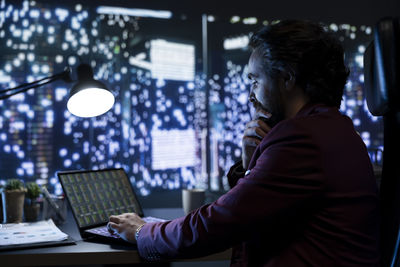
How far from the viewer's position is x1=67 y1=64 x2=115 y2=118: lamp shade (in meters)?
1.54

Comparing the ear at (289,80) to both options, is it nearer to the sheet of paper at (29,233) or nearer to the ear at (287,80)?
the ear at (287,80)

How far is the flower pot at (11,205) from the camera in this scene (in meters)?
1.49

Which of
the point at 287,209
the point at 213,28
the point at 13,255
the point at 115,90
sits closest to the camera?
the point at 287,209

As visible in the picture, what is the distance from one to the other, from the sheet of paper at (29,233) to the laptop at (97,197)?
9 cm

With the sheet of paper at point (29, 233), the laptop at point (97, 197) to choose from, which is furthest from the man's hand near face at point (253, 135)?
the sheet of paper at point (29, 233)

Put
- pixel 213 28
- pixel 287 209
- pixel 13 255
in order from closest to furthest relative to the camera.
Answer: pixel 287 209 < pixel 13 255 < pixel 213 28

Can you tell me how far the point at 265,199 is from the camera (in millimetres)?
814

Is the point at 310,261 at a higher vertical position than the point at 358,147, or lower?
lower

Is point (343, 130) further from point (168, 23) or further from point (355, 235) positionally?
point (168, 23)

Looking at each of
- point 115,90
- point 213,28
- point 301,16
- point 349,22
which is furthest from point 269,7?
point 115,90

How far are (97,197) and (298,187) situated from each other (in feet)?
2.88

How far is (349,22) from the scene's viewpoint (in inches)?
121

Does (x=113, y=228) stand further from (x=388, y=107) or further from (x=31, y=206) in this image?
(x=388, y=107)

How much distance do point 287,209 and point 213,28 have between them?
231cm
